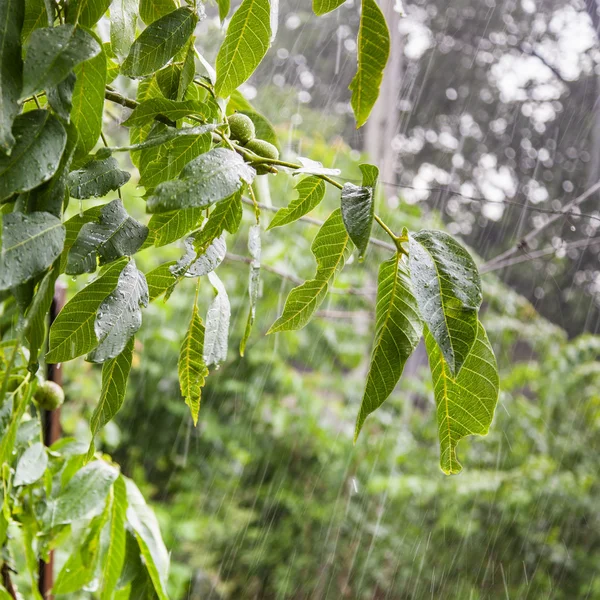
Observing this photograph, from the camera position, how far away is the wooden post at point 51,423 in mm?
786

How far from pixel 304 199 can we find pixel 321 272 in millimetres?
49

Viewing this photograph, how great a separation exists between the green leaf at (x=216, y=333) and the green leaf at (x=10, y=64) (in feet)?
0.50

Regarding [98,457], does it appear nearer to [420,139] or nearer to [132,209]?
[132,209]

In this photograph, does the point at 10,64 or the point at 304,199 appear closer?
the point at 10,64

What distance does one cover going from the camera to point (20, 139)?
1.01ft

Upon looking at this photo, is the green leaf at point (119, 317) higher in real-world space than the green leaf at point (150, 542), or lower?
higher

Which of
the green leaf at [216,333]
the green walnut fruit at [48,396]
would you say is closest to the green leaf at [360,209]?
the green leaf at [216,333]

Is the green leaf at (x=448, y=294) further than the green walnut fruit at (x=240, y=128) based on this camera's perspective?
No

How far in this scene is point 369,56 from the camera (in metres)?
0.35

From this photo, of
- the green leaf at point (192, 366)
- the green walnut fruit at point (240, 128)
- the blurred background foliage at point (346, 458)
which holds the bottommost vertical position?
the blurred background foliage at point (346, 458)

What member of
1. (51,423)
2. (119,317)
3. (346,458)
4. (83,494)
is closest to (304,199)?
(119,317)

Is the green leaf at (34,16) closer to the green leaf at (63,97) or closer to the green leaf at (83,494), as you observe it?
the green leaf at (63,97)

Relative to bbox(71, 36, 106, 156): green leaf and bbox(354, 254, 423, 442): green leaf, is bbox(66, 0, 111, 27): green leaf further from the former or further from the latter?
bbox(354, 254, 423, 442): green leaf

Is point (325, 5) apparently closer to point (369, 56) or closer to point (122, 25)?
point (369, 56)
